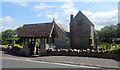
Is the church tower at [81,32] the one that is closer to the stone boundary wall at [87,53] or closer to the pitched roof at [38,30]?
the pitched roof at [38,30]

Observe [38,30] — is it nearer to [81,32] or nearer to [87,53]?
[87,53]

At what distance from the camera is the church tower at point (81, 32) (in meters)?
29.1

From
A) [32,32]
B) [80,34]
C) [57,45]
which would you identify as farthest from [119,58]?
[57,45]

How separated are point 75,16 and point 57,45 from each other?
7.25 m

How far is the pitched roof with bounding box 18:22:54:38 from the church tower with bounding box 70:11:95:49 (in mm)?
9940

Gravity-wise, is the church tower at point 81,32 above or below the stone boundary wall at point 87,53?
above

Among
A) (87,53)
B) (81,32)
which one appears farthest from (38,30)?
(81,32)

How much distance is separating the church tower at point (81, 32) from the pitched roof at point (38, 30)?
994 cm

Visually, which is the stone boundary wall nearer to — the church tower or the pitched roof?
the pitched roof

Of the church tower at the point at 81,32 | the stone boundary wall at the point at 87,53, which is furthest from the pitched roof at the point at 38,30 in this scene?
the church tower at the point at 81,32

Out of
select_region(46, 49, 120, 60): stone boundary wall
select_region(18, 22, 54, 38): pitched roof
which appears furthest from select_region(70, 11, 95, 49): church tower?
select_region(46, 49, 120, 60): stone boundary wall

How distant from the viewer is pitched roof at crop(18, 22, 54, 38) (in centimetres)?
2008

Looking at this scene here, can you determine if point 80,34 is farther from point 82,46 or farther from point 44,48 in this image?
point 44,48

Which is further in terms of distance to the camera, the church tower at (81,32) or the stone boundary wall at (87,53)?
the church tower at (81,32)
